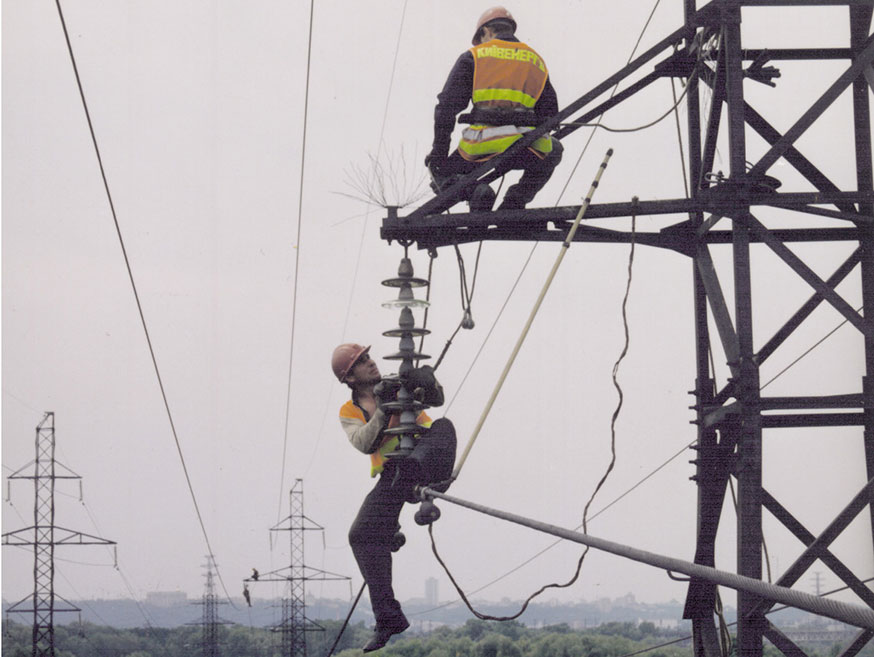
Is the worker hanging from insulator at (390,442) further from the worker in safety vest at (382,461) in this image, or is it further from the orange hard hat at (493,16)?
the orange hard hat at (493,16)

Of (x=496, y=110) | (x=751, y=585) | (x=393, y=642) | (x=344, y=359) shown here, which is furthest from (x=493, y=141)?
(x=393, y=642)

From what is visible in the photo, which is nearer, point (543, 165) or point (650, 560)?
point (650, 560)

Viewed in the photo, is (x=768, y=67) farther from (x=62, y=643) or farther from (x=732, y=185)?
(x=62, y=643)

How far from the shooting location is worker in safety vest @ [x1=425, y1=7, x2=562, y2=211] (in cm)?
841

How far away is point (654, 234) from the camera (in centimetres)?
911

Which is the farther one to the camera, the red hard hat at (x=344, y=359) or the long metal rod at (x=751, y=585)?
the red hard hat at (x=344, y=359)

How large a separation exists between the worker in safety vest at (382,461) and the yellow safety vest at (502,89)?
5.73 feet

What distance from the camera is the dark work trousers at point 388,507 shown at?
7914 millimetres

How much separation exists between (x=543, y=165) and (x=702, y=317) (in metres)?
1.99

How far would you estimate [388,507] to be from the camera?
8281 millimetres

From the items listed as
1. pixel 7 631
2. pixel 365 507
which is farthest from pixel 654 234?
pixel 7 631

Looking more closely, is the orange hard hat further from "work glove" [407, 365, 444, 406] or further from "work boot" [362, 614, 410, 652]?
"work boot" [362, 614, 410, 652]

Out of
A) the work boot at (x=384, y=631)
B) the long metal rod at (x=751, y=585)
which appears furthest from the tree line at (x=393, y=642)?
the long metal rod at (x=751, y=585)

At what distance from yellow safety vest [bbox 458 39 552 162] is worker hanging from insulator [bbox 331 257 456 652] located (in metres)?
1.12
